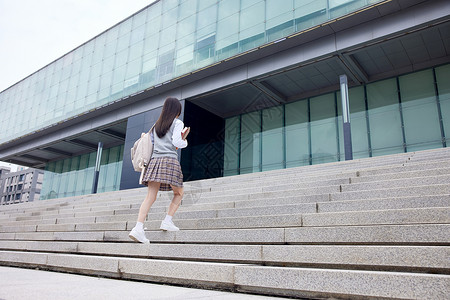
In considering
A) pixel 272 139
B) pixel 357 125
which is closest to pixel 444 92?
pixel 357 125

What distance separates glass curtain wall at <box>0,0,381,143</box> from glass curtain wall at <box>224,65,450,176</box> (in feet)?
15.5

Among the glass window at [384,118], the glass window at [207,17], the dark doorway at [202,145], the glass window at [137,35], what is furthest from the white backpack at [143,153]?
the glass window at [137,35]

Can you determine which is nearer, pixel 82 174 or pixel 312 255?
pixel 312 255

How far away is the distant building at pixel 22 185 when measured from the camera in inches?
3152

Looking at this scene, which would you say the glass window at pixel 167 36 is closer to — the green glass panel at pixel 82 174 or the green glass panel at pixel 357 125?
the green glass panel at pixel 357 125

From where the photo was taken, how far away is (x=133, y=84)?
19219mm

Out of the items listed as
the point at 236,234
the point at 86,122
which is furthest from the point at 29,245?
the point at 86,122

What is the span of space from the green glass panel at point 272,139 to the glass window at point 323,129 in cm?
170

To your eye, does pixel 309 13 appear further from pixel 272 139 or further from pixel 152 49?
pixel 152 49

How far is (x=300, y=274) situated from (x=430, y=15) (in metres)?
12.2

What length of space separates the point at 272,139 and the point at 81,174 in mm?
16497

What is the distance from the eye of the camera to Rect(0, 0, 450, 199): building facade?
43.2ft

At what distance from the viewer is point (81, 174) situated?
26.6 meters

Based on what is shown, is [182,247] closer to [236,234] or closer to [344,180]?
[236,234]
